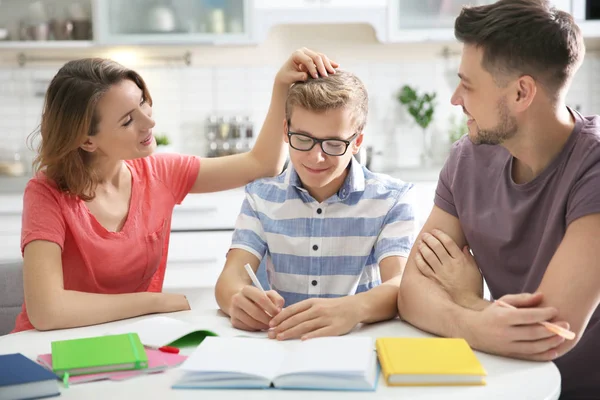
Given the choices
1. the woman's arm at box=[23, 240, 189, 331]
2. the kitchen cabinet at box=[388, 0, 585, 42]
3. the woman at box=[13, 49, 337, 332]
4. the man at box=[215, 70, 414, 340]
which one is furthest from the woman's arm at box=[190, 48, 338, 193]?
the kitchen cabinet at box=[388, 0, 585, 42]

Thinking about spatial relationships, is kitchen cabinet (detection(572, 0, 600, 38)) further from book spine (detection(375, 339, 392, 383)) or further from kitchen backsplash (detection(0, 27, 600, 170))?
book spine (detection(375, 339, 392, 383))

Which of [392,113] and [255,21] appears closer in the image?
[255,21]

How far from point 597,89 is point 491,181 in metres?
2.79

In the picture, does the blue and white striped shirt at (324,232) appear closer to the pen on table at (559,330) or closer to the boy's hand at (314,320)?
the boy's hand at (314,320)

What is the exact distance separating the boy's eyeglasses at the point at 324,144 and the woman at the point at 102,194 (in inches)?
7.3

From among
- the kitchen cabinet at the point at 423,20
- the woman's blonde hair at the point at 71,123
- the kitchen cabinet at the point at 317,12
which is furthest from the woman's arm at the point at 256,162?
the kitchen cabinet at the point at 423,20

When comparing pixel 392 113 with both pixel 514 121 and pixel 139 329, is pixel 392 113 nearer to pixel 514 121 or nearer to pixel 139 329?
pixel 514 121

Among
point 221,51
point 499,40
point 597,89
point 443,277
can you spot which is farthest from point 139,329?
point 597,89

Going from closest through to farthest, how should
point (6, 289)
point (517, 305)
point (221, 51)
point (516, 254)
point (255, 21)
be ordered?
point (517, 305), point (516, 254), point (6, 289), point (255, 21), point (221, 51)

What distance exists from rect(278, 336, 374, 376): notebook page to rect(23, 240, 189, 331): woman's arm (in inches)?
17.1

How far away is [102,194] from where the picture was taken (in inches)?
73.0

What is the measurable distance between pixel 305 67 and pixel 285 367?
0.87 meters

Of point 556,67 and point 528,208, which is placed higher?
point 556,67

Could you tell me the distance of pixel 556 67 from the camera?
59.2 inches
